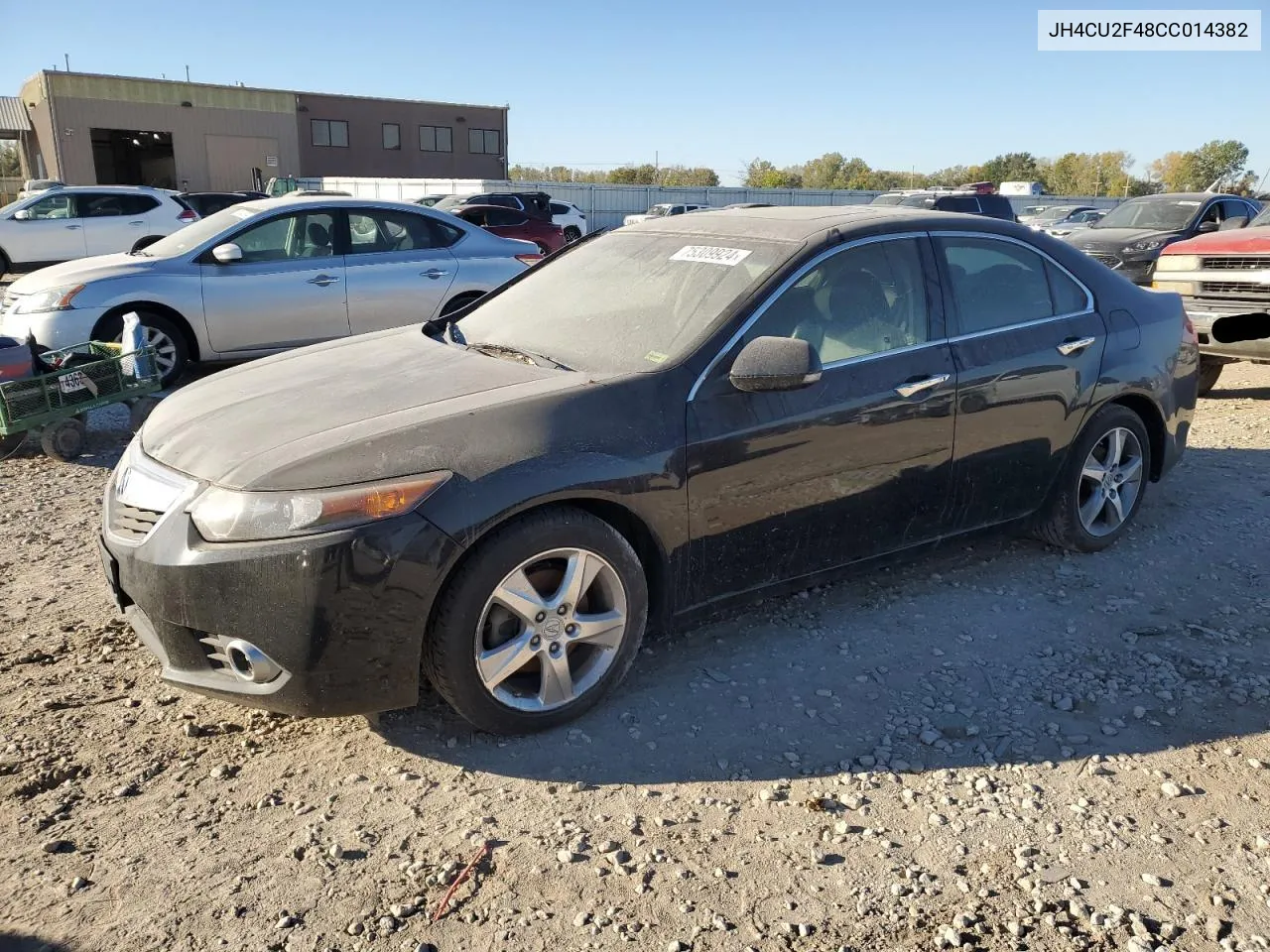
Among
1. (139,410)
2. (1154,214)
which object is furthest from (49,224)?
(1154,214)

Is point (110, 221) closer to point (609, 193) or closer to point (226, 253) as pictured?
point (226, 253)

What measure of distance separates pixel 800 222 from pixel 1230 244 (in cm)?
627

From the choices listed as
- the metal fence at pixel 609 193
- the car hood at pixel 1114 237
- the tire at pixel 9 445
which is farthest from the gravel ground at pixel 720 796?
the metal fence at pixel 609 193

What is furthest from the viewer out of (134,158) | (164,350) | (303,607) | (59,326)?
(134,158)

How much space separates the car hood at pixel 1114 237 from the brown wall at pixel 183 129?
41.0 meters

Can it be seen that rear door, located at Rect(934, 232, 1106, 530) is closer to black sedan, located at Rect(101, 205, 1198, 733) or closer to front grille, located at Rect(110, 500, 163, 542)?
black sedan, located at Rect(101, 205, 1198, 733)

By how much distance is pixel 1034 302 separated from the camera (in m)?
4.55

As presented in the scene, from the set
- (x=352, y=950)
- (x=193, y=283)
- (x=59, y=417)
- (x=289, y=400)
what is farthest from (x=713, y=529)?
(x=193, y=283)

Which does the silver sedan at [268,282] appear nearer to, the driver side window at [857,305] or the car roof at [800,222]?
the car roof at [800,222]

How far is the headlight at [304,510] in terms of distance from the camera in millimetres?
2900

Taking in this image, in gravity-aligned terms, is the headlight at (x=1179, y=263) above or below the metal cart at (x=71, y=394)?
above

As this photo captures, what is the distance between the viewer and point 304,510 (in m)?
2.91

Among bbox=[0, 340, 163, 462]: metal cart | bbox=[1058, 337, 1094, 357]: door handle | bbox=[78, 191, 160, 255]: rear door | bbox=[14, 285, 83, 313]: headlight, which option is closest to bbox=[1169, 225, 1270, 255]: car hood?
bbox=[1058, 337, 1094, 357]: door handle

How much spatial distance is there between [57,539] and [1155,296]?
5.71m
